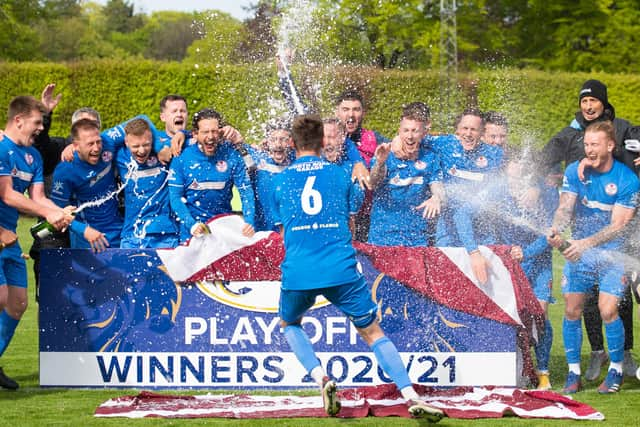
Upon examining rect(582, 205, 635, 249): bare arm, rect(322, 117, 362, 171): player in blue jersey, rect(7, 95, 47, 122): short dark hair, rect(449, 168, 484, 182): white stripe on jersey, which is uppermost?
rect(7, 95, 47, 122): short dark hair

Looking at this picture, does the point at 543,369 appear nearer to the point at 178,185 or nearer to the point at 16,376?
the point at 178,185

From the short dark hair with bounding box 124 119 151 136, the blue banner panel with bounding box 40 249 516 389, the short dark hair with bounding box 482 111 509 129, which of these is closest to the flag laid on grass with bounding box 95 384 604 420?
the blue banner panel with bounding box 40 249 516 389

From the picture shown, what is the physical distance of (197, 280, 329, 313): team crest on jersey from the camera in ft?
22.5

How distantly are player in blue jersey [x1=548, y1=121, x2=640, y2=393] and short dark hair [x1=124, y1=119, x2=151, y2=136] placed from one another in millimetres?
3158

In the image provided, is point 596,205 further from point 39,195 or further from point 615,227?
point 39,195

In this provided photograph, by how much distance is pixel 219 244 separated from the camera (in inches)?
273

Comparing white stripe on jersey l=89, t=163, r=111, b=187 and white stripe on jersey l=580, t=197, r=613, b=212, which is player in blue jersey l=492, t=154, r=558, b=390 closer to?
white stripe on jersey l=580, t=197, r=613, b=212

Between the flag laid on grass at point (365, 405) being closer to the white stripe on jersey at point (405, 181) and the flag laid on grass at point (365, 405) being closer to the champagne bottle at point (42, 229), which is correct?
the champagne bottle at point (42, 229)

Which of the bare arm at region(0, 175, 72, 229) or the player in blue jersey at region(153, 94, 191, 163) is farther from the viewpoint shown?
the player in blue jersey at region(153, 94, 191, 163)

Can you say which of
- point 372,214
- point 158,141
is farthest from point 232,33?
point 372,214

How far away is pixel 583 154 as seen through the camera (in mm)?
7645

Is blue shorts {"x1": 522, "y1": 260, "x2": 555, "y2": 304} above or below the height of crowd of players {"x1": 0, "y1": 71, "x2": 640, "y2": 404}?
below

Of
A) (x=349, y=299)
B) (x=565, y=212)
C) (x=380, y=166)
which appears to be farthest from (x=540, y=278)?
(x=349, y=299)

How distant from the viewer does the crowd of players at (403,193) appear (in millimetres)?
6973
